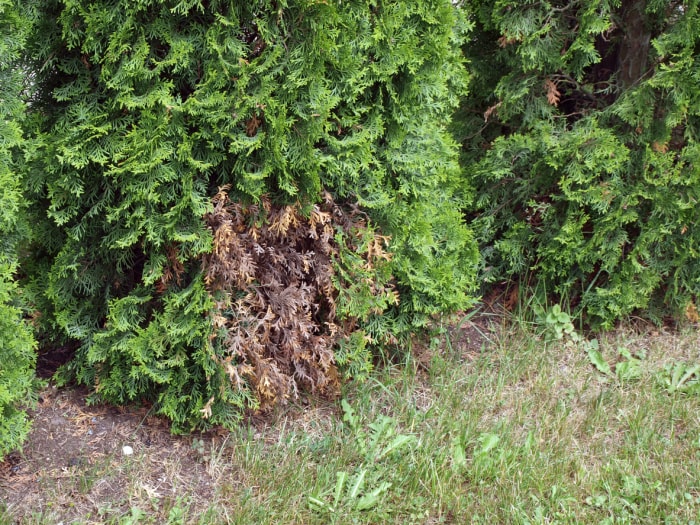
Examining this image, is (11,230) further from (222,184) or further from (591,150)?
(591,150)

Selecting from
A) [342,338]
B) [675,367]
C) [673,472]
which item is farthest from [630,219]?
[342,338]

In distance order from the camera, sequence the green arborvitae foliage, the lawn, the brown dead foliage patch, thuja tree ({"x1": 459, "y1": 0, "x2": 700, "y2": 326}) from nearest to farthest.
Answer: the green arborvitae foliage → the lawn → the brown dead foliage patch → thuja tree ({"x1": 459, "y1": 0, "x2": 700, "y2": 326})

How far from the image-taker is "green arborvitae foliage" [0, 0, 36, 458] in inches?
95.4

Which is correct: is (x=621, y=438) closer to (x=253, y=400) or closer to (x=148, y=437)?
(x=253, y=400)

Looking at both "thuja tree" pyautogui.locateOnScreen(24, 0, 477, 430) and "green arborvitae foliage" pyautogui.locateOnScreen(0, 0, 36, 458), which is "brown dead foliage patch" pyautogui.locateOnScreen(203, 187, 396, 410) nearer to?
"thuja tree" pyautogui.locateOnScreen(24, 0, 477, 430)

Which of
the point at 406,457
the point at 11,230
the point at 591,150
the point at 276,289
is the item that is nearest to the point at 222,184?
the point at 276,289

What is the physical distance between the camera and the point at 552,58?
369 centimetres

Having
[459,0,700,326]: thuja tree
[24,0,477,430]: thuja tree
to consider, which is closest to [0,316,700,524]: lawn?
[24,0,477,430]: thuja tree

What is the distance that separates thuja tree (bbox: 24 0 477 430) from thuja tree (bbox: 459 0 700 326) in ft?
2.73

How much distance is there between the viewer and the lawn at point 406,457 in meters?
2.60

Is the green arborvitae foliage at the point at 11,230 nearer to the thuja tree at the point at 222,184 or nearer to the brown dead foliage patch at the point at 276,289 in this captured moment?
the thuja tree at the point at 222,184

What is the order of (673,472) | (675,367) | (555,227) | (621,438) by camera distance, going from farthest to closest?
(555,227)
(675,367)
(621,438)
(673,472)

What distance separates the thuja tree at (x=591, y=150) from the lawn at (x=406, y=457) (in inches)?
25.9

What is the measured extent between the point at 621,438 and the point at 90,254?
259cm
